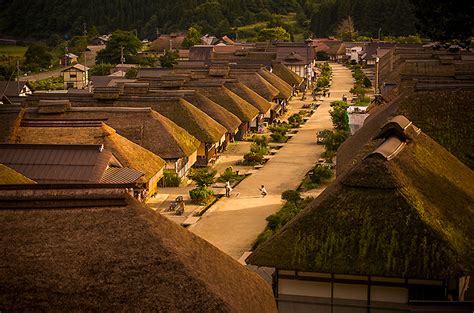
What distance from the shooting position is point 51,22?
521 feet

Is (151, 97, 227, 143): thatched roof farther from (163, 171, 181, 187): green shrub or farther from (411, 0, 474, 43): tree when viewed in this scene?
(411, 0, 474, 43): tree

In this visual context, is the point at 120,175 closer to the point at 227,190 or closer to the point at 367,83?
the point at 227,190

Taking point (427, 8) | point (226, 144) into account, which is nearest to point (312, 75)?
point (226, 144)

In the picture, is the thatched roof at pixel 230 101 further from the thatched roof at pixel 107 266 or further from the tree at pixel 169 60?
the tree at pixel 169 60

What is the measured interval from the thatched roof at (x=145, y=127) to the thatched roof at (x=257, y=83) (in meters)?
19.7

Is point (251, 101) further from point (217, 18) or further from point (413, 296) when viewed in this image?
point (217, 18)

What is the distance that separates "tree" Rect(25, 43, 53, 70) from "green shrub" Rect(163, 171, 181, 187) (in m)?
66.6

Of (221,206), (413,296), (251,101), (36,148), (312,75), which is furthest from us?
(312,75)

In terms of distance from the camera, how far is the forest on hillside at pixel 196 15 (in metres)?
122

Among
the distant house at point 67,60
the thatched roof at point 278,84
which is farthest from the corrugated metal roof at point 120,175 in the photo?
the distant house at point 67,60

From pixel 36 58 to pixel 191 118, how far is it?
6420 centimetres

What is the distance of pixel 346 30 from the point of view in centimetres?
13588

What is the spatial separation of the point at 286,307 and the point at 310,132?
3685 centimetres

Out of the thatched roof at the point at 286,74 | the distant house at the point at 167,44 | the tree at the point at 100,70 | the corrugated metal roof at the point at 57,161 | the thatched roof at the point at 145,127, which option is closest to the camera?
the corrugated metal roof at the point at 57,161
